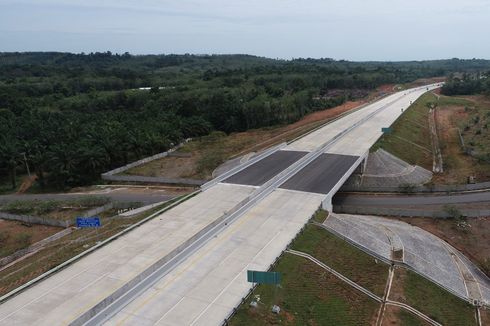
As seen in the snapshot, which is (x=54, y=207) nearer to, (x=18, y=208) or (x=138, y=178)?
(x=18, y=208)

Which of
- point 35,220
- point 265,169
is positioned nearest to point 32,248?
point 35,220

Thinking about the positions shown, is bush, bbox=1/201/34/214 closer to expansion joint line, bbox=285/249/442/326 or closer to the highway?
the highway

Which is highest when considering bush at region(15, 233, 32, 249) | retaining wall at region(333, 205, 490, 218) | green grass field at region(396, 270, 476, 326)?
retaining wall at region(333, 205, 490, 218)

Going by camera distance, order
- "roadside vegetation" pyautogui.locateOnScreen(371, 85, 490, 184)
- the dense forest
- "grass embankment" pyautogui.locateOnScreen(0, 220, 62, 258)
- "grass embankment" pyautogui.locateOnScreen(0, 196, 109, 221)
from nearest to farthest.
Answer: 1. "grass embankment" pyautogui.locateOnScreen(0, 220, 62, 258)
2. "grass embankment" pyautogui.locateOnScreen(0, 196, 109, 221)
3. "roadside vegetation" pyautogui.locateOnScreen(371, 85, 490, 184)
4. the dense forest

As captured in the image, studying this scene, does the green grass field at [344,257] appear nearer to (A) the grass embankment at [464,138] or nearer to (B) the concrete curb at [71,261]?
(B) the concrete curb at [71,261]

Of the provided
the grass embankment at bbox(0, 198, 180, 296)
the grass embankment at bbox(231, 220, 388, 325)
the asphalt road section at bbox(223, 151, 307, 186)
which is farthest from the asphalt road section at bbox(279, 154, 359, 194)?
the grass embankment at bbox(0, 198, 180, 296)

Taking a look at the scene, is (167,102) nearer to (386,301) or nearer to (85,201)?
(85,201)
